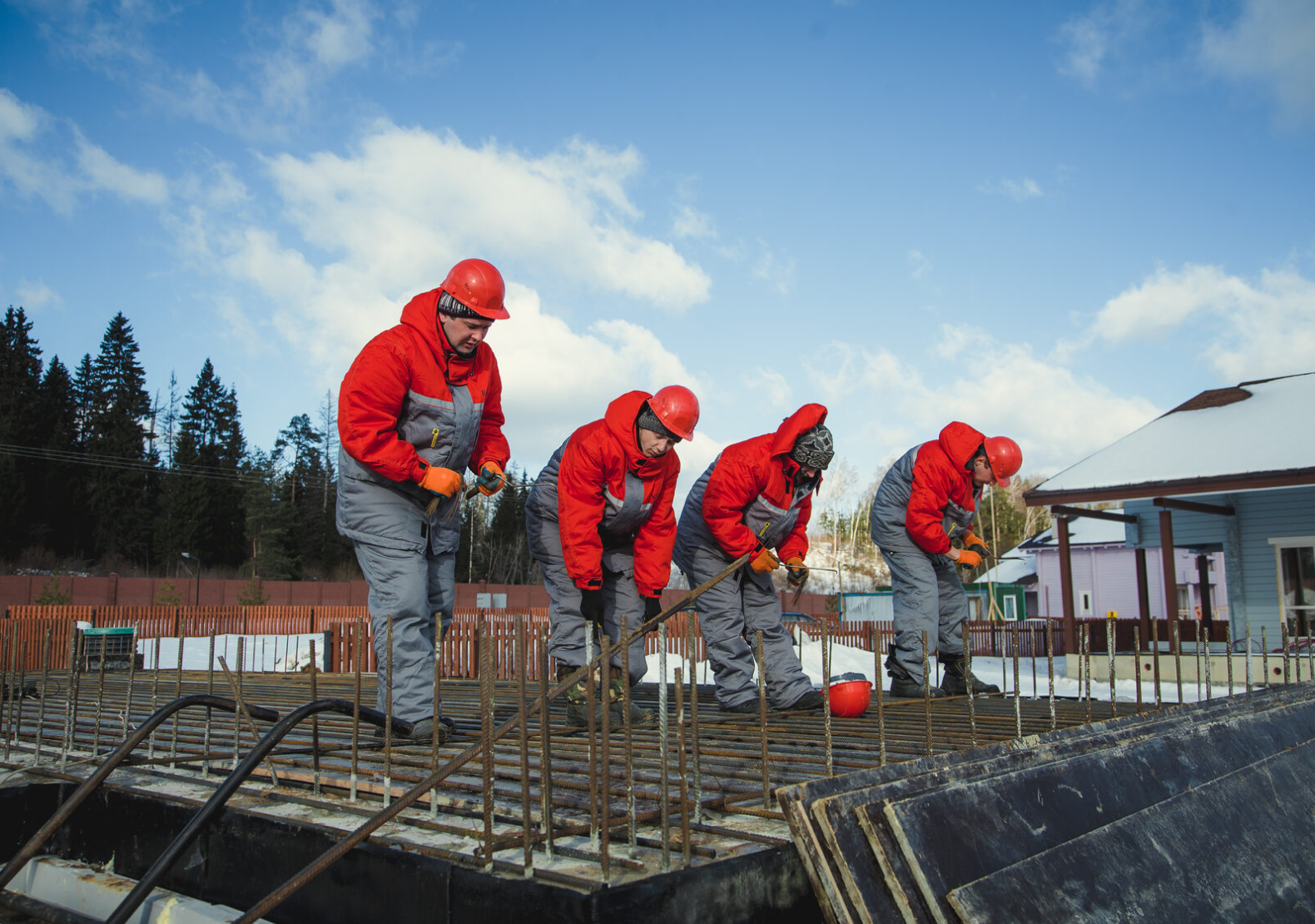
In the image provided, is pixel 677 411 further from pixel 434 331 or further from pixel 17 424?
pixel 17 424

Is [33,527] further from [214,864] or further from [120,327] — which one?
[214,864]

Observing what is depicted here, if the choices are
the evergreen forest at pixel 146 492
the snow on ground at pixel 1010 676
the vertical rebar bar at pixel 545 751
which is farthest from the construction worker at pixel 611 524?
the evergreen forest at pixel 146 492

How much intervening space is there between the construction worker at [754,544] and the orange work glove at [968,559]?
1449 millimetres

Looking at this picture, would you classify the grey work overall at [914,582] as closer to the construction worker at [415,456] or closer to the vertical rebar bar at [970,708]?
the vertical rebar bar at [970,708]

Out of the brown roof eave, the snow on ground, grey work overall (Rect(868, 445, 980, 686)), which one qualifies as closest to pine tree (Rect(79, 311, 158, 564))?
the snow on ground

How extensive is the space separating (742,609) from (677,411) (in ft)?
4.84

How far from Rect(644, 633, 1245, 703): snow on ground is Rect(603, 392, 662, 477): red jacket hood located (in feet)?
16.0

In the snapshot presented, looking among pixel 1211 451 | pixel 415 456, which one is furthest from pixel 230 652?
pixel 1211 451

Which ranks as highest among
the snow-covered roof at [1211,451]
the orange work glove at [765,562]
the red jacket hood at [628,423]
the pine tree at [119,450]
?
the pine tree at [119,450]

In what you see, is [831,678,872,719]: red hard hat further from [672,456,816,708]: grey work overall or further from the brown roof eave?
the brown roof eave

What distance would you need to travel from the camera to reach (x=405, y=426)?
3879 millimetres

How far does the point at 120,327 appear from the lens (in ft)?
194

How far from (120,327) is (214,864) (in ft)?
218

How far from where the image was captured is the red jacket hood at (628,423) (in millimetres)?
4410
